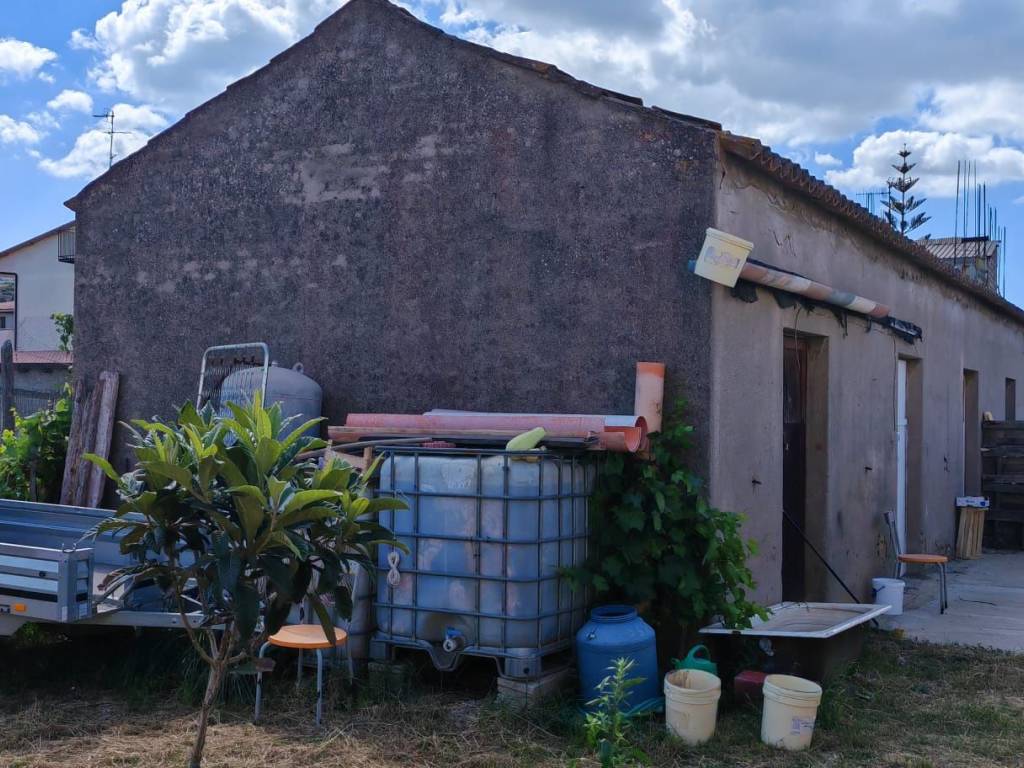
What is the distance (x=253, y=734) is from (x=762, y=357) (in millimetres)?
4315

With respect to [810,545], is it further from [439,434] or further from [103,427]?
[103,427]

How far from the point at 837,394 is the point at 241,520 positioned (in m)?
6.34

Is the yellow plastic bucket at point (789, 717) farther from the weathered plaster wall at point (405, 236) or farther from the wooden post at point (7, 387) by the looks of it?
the wooden post at point (7, 387)

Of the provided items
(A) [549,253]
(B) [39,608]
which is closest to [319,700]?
(B) [39,608]

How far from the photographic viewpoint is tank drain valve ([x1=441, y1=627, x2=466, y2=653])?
19.5ft

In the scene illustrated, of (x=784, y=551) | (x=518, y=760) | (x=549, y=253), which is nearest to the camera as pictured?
(x=518, y=760)

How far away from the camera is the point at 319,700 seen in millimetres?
5625

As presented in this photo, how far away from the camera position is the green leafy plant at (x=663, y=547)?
6.30 meters

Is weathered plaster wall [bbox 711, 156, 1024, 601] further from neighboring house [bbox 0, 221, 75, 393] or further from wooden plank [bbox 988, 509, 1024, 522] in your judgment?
neighboring house [bbox 0, 221, 75, 393]

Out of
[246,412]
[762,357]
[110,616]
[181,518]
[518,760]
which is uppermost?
[762,357]

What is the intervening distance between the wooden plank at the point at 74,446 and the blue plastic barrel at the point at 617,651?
17.9 feet

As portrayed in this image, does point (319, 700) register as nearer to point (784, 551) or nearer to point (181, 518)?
point (181, 518)


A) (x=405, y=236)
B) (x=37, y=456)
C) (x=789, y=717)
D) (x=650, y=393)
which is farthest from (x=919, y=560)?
A: (x=37, y=456)

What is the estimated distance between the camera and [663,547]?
6340 mm
